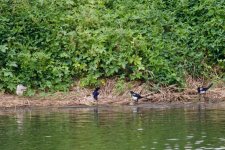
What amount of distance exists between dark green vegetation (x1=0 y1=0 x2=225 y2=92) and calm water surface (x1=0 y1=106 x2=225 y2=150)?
2.54 metres

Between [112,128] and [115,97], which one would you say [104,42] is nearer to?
[115,97]

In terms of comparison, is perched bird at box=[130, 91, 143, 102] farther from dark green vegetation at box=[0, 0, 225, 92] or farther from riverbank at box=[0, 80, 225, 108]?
dark green vegetation at box=[0, 0, 225, 92]

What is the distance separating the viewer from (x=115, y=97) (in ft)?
85.8

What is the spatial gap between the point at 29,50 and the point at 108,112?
208 inches

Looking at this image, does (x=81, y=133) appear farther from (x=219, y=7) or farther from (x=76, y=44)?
(x=219, y=7)

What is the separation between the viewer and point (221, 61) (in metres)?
28.3

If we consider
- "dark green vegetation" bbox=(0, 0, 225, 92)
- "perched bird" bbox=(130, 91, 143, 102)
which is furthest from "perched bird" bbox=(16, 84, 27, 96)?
"perched bird" bbox=(130, 91, 143, 102)

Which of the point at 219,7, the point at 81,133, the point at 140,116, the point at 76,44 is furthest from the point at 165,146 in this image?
the point at 219,7

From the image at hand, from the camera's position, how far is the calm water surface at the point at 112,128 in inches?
683

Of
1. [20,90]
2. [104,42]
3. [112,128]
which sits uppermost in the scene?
[104,42]

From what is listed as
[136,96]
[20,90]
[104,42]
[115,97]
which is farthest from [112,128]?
[104,42]

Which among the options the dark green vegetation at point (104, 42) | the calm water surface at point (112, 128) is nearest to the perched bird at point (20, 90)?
the dark green vegetation at point (104, 42)

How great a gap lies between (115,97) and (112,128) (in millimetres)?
6191

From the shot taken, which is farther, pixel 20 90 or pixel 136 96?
pixel 20 90
